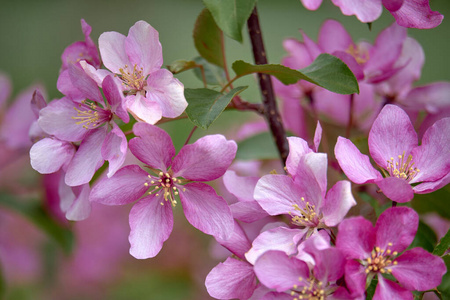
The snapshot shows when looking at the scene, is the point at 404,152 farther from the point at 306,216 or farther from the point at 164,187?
the point at 164,187

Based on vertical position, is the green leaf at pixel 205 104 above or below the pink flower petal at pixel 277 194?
above

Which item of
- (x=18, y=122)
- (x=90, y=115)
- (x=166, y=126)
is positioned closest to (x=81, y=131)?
(x=90, y=115)

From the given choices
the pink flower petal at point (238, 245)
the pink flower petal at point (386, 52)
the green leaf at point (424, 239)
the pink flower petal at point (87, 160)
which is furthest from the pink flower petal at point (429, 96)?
the pink flower petal at point (87, 160)

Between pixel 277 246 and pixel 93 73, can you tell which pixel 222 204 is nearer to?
pixel 277 246

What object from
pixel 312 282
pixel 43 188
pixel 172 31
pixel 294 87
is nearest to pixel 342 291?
pixel 312 282

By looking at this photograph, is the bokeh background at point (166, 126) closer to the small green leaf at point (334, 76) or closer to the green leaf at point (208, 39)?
the green leaf at point (208, 39)

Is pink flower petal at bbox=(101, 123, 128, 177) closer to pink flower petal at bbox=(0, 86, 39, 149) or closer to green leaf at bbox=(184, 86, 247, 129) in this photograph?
green leaf at bbox=(184, 86, 247, 129)

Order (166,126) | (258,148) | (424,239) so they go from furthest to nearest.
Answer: (166,126)
(258,148)
(424,239)
